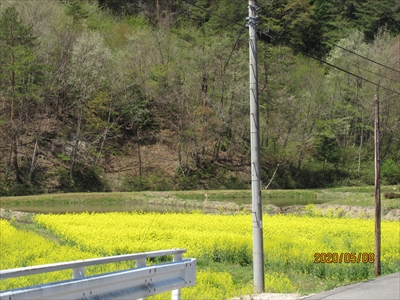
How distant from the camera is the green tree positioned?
4441cm

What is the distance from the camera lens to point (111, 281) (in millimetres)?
6508

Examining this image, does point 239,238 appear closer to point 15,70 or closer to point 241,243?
point 241,243

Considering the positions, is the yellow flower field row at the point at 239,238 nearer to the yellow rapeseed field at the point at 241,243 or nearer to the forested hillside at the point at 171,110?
the yellow rapeseed field at the point at 241,243

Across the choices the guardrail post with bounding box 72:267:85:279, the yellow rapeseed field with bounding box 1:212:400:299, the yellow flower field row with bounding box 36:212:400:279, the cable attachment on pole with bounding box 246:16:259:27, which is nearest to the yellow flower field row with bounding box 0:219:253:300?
the yellow rapeseed field with bounding box 1:212:400:299

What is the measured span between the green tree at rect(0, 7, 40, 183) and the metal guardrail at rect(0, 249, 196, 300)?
3958 cm

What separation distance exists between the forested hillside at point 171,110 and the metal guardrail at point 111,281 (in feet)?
130

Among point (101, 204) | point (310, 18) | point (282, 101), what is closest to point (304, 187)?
point (282, 101)

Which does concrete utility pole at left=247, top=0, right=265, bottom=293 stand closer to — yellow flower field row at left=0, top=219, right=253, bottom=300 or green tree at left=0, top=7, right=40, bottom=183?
yellow flower field row at left=0, top=219, right=253, bottom=300

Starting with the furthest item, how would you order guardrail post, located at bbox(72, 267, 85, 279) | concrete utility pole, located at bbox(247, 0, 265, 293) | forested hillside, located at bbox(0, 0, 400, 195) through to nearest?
forested hillside, located at bbox(0, 0, 400, 195) → concrete utility pole, located at bbox(247, 0, 265, 293) → guardrail post, located at bbox(72, 267, 85, 279)

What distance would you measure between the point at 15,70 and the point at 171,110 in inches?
733

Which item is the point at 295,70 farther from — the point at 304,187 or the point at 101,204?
the point at 101,204

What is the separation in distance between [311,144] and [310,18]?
31.8m

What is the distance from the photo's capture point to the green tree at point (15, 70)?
44.4m
